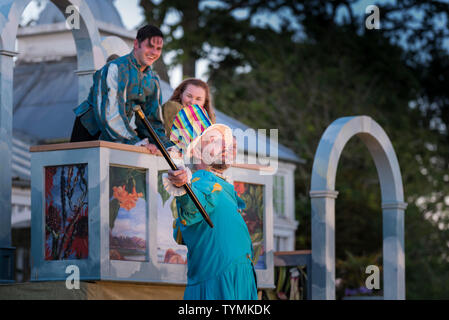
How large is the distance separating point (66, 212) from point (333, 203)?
11.6ft

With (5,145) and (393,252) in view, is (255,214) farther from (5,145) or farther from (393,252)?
(393,252)

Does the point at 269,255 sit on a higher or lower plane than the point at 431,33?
lower

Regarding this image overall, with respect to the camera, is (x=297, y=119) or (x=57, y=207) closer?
(x=57, y=207)

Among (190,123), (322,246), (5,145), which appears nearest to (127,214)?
(190,123)

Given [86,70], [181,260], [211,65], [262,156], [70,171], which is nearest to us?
[70,171]

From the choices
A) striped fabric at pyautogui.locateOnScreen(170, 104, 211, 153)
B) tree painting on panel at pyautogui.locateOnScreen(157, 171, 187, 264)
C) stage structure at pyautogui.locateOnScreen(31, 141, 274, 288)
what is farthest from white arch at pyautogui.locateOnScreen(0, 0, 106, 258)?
striped fabric at pyautogui.locateOnScreen(170, 104, 211, 153)

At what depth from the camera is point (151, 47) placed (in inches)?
276

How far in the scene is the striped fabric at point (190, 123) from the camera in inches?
241

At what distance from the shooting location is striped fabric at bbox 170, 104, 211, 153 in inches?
241

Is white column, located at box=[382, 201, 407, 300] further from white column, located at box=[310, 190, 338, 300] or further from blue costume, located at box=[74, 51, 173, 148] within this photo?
blue costume, located at box=[74, 51, 173, 148]

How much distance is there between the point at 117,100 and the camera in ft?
23.2
